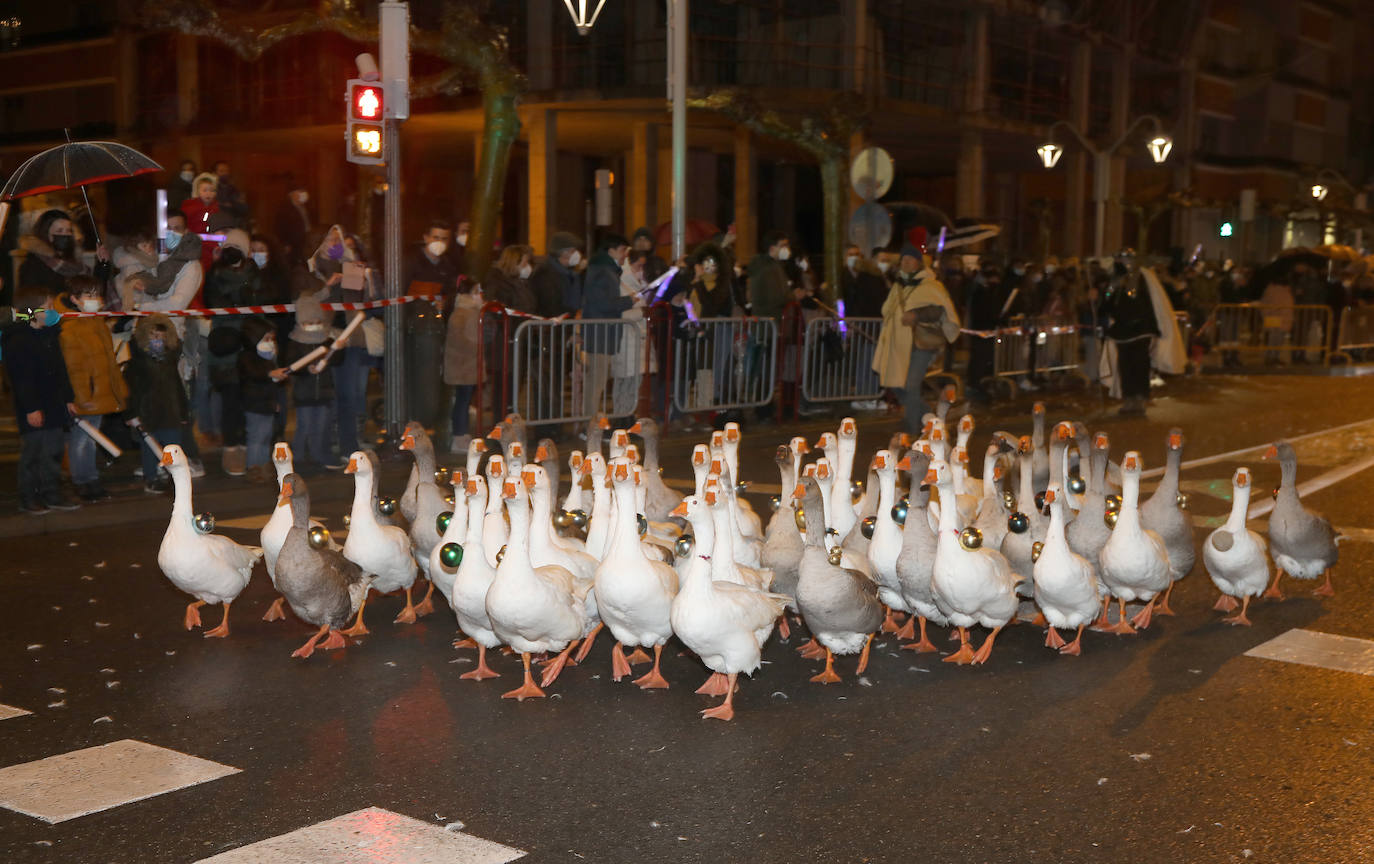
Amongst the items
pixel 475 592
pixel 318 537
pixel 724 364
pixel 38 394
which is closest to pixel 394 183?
pixel 38 394

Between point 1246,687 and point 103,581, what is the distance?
6511mm

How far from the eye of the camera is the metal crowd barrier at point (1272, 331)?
27.7m

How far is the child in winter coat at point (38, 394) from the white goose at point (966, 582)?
21.8 feet

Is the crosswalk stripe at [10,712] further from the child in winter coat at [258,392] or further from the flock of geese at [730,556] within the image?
the child in winter coat at [258,392]

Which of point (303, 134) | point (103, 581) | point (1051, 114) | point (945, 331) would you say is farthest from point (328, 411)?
point (1051, 114)

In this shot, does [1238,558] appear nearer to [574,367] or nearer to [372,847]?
[372,847]

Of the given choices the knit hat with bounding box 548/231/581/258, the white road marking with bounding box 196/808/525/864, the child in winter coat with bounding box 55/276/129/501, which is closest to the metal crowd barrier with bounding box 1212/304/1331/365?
the knit hat with bounding box 548/231/581/258

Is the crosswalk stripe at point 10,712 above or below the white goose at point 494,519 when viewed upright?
below

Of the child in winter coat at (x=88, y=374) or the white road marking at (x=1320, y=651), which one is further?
the child in winter coat at (x=88, y=374)

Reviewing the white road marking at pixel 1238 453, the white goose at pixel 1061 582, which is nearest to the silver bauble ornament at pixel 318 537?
the white goose at pixel 1061 582

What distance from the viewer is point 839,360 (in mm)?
17078

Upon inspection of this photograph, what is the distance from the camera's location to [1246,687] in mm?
6293

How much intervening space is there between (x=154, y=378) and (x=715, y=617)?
670cm

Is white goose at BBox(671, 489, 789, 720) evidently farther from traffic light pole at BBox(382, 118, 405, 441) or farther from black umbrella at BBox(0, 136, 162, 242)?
black umbrella at BBox(0, 136, 162, 242)
